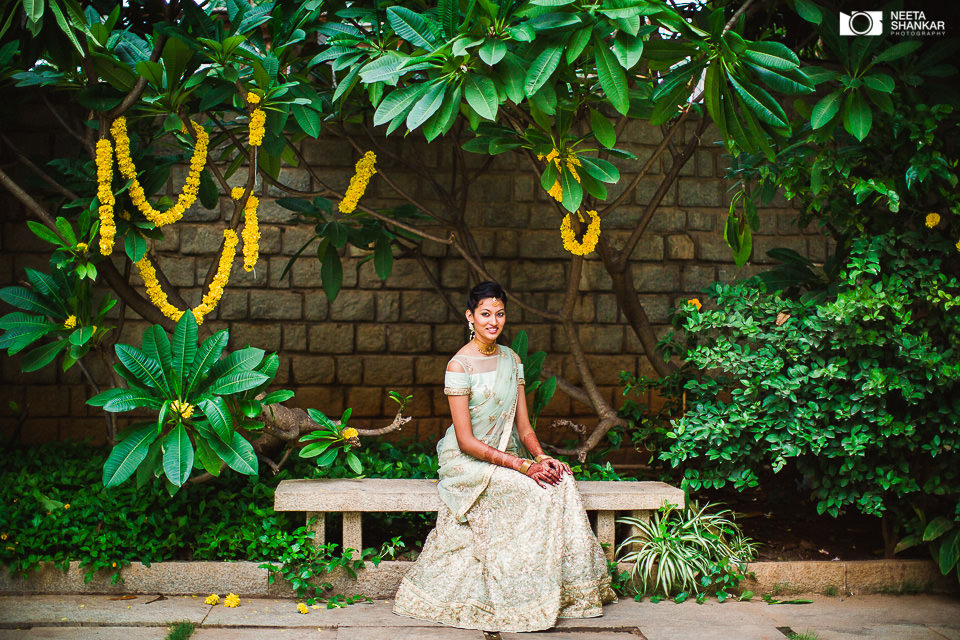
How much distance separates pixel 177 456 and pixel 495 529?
4.41 feet

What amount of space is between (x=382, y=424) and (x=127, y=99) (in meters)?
2.74

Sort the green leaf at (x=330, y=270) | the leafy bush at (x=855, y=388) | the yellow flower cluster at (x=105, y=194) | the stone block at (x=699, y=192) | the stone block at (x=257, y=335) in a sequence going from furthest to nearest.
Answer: the stone block at (x=699, y=192) → the stone block at (x=257, y=335) → the green leaf at (x=330, y=270) → the leafy bush at (x=855, y=388) → the yellow flower cluster at (x=105, y=194)

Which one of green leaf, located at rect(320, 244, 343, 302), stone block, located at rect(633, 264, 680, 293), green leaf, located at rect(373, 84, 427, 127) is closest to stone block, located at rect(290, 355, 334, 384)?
green leaf, located at rect(320, 244, 343, 302)

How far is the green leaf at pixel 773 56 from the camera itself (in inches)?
117

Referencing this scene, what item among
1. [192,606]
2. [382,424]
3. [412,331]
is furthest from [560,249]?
[192,606]

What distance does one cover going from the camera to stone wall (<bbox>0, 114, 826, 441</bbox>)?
5328 mm

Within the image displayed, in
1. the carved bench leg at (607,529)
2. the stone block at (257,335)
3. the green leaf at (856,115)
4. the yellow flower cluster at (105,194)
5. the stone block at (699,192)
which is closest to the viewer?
the green leaf at (856,115)

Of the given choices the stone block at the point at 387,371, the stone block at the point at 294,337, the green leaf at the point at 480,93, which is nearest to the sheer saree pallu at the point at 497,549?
the green leaf at the point at 480,93

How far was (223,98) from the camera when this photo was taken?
3506 mm

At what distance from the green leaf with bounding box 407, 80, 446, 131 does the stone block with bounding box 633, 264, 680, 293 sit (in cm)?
307

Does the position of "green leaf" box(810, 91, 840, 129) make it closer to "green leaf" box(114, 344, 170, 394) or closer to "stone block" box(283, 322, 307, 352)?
"green leaf" box(114, 344, 170, 394)

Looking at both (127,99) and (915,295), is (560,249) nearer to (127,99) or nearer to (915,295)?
(915,295)

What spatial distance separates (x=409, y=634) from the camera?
3232 millimetres

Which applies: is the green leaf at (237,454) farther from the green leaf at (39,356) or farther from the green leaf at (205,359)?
the green leaf at (39,356)
